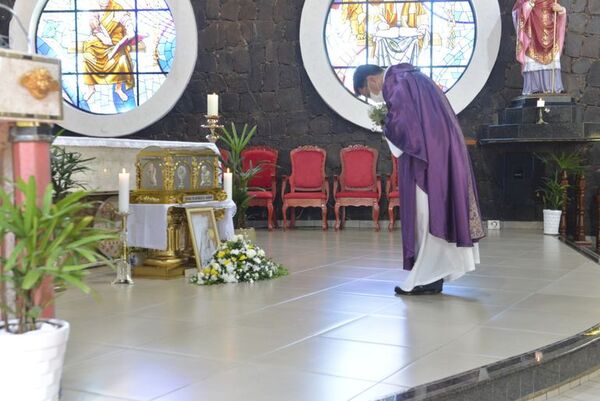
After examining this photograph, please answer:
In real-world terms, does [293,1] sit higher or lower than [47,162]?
higher

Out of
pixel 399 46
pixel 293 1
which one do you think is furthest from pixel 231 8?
pixel 399 46

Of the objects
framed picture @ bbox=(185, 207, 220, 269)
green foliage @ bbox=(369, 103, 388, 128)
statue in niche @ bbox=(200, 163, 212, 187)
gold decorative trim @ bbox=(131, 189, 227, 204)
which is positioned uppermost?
green foliage @ bbox=(369, 103, 388, 128)

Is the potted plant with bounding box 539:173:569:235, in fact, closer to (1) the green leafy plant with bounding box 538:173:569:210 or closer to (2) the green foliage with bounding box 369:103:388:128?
(1) the green leafy plant with bounding box 538:173:569:210

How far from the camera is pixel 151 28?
35.3 ft

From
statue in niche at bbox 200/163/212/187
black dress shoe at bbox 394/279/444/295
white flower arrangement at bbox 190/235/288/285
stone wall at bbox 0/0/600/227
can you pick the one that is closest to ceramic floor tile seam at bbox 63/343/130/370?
white flower arrangement at bbox 190/235/288/285

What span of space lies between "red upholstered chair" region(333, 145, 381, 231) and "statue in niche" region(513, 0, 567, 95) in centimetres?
214

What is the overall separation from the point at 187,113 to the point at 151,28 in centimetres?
142

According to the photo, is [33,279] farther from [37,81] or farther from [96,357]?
[96,357]

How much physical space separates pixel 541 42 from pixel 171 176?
217 inches

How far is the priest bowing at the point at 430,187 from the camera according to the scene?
4.56 meters

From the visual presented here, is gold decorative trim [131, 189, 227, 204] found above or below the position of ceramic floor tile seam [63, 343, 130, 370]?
above

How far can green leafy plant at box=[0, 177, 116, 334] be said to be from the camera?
2.16 metres

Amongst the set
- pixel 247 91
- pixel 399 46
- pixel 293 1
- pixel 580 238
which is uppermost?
pixel 293 1

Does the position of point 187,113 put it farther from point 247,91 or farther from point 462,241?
point 462,241
